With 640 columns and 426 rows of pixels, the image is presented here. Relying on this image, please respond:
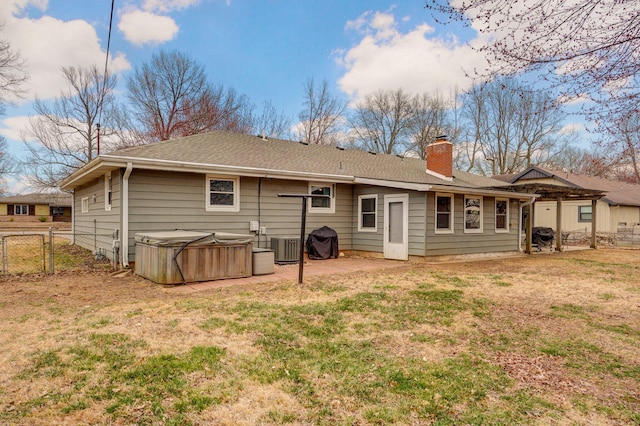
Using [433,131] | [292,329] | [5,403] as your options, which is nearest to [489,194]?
[292,329]

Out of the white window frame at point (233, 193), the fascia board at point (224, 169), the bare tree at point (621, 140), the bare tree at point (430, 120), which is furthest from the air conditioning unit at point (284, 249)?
the bare tree at point (430, 120)

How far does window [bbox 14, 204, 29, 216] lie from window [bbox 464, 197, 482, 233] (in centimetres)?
4840

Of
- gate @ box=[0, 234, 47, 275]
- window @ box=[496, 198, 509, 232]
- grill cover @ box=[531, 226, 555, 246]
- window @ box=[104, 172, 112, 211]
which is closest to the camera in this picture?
gate @ box=[0, 234, 47, 275]

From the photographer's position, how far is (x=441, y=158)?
46.0 feet

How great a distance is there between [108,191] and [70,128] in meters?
19.9

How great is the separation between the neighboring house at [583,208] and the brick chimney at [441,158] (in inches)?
344

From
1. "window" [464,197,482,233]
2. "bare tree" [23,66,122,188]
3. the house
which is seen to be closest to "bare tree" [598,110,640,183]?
the house

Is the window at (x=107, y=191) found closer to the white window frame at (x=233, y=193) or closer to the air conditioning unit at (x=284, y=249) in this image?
the white window frame at (x=233, y=193)

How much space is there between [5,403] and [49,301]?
140 inches

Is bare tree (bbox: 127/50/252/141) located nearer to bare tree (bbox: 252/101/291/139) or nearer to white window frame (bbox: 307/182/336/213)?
bare tree (bbox: 252/101/291/139)

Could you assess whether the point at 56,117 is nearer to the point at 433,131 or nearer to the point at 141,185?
the point at 141,185

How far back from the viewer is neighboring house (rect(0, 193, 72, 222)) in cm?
4059

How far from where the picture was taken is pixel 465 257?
473 inches

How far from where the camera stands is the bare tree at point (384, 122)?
29.8m
